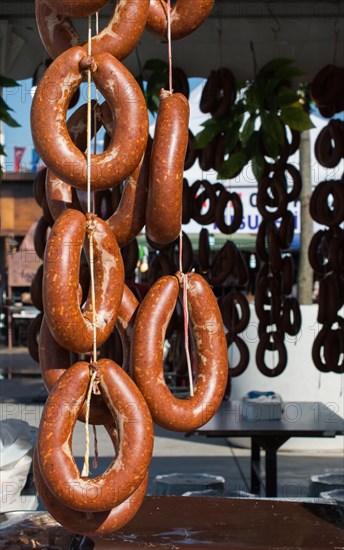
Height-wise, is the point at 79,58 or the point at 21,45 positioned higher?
the point at 21,45

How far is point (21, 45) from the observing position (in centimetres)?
460

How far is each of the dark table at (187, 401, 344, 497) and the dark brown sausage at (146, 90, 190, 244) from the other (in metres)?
2.95

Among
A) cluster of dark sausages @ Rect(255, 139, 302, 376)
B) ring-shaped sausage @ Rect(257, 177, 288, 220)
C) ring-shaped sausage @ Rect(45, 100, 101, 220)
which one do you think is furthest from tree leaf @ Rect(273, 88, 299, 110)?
ring-shaped sausage @ Rect(45, 100, 101, 220)

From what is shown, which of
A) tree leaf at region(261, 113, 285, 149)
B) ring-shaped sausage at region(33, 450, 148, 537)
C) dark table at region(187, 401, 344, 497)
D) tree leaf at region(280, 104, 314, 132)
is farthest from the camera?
dark table at region(187, 401, 344, 497)

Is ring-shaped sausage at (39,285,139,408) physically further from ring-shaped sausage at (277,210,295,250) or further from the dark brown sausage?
ring-shaped sausage at (277,210,295,250)

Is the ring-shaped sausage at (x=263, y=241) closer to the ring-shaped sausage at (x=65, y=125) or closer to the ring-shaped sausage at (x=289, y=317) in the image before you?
the ring-shaped sausage at (x=289, y=317)

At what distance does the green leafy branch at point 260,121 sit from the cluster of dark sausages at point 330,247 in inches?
11.5

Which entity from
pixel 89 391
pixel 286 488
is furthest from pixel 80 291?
pixel 286 488

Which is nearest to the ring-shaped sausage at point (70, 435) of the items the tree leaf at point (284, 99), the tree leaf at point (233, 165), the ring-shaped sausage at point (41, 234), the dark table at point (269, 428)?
the ring-shaped sausage at point (41, 234)

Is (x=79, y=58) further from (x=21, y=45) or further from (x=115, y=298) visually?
(x=21, y=45)

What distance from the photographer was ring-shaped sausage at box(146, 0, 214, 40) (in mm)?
1936

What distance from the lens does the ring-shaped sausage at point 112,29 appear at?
1772 millimetres

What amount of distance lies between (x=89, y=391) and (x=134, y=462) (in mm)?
169

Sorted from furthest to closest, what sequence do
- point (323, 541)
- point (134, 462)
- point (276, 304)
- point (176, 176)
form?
1. point (276, 304)
2. point (323, 541)
3. point (176, 176)
4. point (134, 462)
